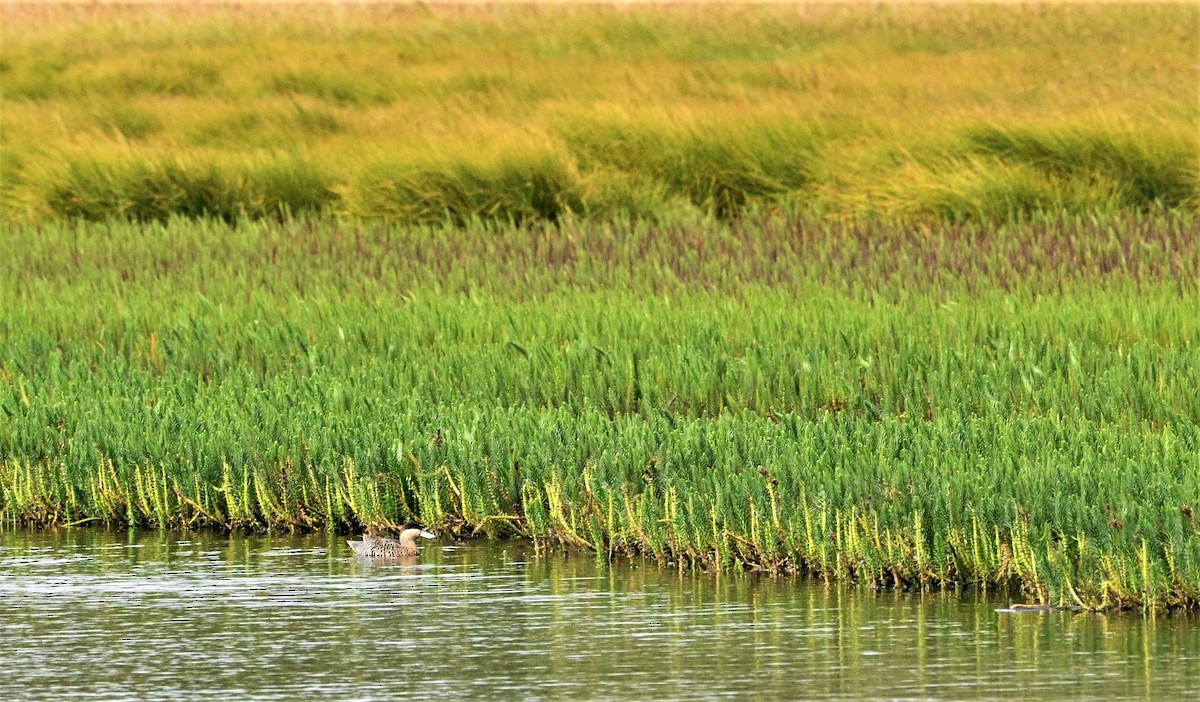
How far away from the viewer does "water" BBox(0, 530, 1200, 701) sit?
5.97 m

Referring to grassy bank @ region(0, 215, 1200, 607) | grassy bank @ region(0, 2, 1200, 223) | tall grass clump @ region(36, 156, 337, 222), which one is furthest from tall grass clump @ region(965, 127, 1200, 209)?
tall grass clump @ region(36, 156, 337, 222)

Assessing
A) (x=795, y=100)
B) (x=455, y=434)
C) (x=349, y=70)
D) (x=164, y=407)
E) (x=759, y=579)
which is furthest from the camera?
(x=349, y=70)

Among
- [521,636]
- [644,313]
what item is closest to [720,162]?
[644,313]

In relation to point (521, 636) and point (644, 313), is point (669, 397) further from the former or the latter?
point (521, 636)

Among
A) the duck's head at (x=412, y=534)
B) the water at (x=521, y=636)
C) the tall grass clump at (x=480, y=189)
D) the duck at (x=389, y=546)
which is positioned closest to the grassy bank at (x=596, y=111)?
the tall grass clump at (x=480, y=189)

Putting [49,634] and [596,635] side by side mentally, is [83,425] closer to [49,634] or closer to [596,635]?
[49,634]

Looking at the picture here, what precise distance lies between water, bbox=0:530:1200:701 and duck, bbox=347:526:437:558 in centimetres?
8

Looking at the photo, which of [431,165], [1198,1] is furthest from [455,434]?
[1198,1]

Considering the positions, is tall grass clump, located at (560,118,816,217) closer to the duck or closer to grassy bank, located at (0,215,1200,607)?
grassy bank, located at (0,215,1200,607)

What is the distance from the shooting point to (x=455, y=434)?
8.90m

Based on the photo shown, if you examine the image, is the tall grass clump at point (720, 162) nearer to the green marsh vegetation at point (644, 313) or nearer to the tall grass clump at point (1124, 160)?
the green marsh vegetation at point (644, 313)

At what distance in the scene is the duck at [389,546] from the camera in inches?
324

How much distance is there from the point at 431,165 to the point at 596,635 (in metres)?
13.0

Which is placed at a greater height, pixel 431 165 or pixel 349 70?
pixel 349 70
